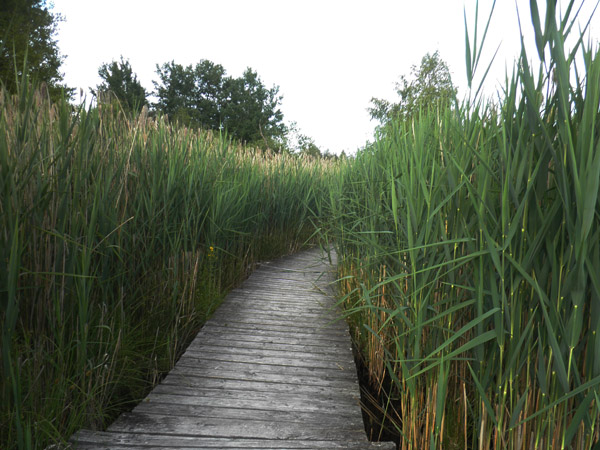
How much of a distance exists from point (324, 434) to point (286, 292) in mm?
2706

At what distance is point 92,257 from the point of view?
7.00ft

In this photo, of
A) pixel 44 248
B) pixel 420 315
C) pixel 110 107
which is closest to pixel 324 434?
pixel 420 315

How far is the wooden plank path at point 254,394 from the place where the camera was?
1.87m

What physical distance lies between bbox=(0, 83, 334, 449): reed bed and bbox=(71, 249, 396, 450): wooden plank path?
0.18 metres

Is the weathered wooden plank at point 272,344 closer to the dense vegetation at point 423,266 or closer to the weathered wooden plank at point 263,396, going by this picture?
the dense vegetation at point 423,266

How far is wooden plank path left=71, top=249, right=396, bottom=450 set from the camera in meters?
1.87

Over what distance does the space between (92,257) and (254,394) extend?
115 centimetres

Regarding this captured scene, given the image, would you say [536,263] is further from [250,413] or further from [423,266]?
[250,413]

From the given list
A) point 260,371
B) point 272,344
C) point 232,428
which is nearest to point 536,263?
point 232,428

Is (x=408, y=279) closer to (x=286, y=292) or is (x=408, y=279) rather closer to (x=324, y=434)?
(x=324, y=434)

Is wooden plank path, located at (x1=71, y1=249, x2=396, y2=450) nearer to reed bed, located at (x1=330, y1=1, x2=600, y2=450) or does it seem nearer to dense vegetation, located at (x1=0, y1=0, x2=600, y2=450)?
dense vegetation, located at (x1=0, y1=0, x2=600, y2=450)

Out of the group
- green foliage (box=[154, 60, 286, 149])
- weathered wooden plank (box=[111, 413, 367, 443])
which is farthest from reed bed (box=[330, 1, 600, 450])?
green foliage (box=[154, 60, 286, 149])

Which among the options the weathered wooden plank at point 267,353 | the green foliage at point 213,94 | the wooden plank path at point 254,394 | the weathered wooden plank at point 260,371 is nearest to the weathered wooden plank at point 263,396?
the wooden plank path at point 254,394

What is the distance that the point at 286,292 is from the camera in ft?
15.2
